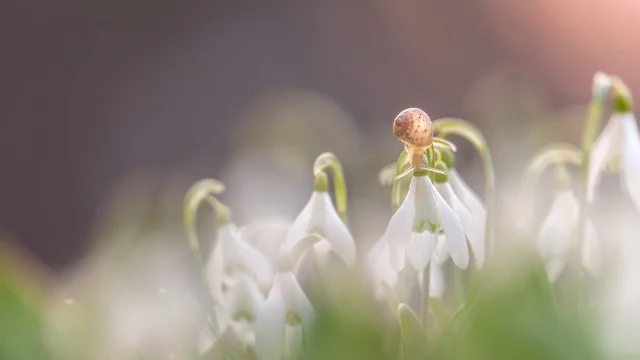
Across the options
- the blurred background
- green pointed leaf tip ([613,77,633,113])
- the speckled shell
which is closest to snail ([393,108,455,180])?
the speckled shell

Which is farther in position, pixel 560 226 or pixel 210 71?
pixel 210 71

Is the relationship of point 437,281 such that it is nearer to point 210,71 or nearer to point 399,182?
point 399,182

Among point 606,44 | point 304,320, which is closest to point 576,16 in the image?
point 606,44

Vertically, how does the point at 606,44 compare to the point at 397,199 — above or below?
above

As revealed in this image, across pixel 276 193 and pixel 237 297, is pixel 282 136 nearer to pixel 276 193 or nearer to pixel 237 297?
pixel 276 193

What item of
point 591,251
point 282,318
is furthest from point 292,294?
point 591,251

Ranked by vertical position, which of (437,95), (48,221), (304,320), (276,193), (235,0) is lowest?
(304,320)

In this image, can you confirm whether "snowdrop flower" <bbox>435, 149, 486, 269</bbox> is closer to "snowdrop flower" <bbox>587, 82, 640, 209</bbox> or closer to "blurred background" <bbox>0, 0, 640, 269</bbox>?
"snowdrop flower" <bbox>587, 82, 640, 209</bbox>
